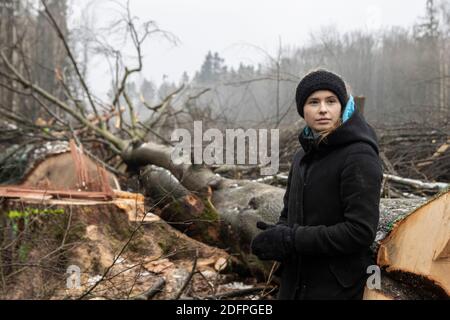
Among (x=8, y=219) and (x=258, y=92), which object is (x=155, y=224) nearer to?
(x=8, y=219)

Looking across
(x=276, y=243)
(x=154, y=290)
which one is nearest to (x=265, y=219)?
(x=154, y=290)

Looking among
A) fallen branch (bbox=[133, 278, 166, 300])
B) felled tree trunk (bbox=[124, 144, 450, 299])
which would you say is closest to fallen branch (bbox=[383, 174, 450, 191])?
felled tree trunk (bbox=[124, 144, 450, 299])

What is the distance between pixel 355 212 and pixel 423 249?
0.42 m

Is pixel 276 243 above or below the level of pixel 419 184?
above

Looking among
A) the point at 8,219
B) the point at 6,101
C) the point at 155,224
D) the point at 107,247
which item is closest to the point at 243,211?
the point at 155,224

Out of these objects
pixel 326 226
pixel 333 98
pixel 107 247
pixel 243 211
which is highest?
pixel 333 98

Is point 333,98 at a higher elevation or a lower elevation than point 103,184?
higher

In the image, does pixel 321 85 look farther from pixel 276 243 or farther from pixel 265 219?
pixel 265 219

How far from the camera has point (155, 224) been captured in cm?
361

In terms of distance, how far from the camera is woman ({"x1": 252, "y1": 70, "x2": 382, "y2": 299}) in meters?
1.51

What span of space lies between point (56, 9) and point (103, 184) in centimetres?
2164

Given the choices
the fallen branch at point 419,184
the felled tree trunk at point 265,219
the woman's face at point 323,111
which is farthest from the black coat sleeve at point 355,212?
the fallen branch at point 419,184

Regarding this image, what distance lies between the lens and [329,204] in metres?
1.61

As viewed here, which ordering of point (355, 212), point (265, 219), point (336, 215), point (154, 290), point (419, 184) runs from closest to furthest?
point (355, 212) < point (336, 215) < point (154, 290) < point (265, 219) < point (419, 184)
